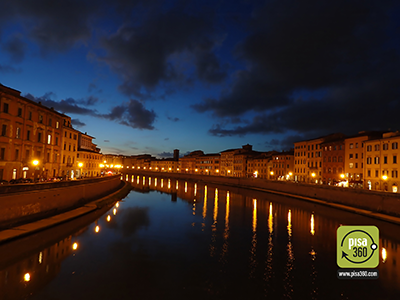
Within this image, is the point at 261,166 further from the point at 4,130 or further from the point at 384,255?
the point at 4,130

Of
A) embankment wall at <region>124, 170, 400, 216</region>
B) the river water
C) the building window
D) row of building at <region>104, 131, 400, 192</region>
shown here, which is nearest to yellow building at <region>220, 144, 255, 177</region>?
row of building at <region>104, 131, 400, 192</region>

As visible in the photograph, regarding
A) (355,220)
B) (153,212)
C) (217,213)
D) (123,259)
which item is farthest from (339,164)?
(123,259)

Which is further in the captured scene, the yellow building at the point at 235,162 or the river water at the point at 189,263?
the yellow building at the point at 235,162

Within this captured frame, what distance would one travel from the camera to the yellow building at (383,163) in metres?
44.5

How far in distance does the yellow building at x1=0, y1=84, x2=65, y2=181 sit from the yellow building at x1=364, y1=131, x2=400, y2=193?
6038 centimetres

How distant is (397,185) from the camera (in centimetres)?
4381

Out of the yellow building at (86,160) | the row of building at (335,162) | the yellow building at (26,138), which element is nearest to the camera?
the yellow building at (26,138)

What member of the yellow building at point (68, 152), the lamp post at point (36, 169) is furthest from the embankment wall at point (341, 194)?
the yellow building at point (68, 152)

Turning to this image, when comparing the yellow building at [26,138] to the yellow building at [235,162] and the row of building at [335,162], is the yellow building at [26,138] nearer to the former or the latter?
the row of building at [335,162]

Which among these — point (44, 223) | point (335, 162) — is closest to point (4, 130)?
point (44, 223)

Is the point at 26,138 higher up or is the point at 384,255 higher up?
the point at 26,138

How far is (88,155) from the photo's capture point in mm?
67250

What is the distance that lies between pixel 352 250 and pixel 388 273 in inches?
161

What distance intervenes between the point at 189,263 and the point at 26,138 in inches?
1240
